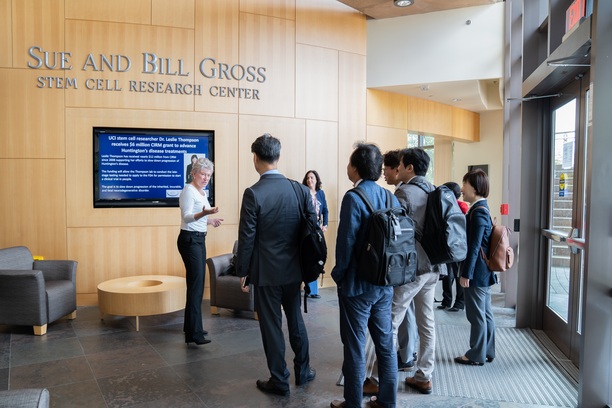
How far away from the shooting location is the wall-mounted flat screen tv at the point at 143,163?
18.6 ft

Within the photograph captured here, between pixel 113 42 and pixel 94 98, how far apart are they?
73 centimetres

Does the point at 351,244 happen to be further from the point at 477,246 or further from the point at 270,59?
the point at 270,59

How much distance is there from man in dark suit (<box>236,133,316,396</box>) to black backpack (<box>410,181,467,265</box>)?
2.70ft

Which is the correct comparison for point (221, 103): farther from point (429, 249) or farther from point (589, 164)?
point (589, 164)

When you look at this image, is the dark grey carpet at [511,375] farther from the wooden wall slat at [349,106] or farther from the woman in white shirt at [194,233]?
the wooden wall slat at [349,106]

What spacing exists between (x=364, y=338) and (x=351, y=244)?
581 mm

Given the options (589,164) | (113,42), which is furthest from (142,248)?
(589,164)

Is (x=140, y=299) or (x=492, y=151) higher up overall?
(x=492, y=151)

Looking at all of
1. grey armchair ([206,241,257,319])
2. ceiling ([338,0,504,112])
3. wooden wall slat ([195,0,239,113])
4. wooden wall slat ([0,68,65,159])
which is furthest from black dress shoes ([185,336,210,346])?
ceiling ([338,0,504,112])

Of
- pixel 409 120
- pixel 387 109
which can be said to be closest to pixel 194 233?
pixel 387 109

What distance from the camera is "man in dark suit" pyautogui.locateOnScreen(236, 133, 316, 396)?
3.09m

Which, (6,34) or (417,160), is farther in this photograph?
(6,34)

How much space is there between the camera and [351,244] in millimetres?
2656

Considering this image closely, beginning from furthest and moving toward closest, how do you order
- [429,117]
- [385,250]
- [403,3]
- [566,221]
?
[429,117], [403,3], [566,221], [385,250]
